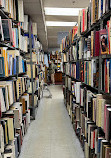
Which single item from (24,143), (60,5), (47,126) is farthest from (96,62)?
(60,5)

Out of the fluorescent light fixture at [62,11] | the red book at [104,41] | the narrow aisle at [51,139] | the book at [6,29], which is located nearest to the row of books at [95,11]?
the red book at [104,41]

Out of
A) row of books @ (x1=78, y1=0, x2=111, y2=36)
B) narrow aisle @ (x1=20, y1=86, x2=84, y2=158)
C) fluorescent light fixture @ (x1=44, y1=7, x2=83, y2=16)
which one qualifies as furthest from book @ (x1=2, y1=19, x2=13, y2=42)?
fluorescent light fixture @ (x1=44, y1=7, x2=83, y2=16)

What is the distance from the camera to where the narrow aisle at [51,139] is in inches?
83.2

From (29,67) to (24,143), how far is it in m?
1.70

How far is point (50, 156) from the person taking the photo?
2043 millimetres

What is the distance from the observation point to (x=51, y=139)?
253cm

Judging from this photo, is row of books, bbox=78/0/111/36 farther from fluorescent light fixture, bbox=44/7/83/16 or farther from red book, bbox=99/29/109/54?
fluorescent light fixture, bbox=44/7/83/16

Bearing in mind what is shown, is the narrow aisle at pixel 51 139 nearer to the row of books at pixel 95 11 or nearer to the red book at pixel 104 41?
the red book at pixel 104 41

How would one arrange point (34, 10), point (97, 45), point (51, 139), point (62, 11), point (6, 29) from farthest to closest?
point (62, 11) → point (34, 10) → point (51, 139) → point (6, 29) → point (97, 45)

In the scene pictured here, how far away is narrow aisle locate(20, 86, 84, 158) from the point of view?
2.11m

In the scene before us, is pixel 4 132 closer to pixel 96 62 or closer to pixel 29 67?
pixel 96 62

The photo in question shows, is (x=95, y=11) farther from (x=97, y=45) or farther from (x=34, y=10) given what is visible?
(x=34, y=10)

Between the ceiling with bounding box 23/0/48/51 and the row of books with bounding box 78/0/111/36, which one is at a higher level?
the ceiling with bounding box 23/0/48/51

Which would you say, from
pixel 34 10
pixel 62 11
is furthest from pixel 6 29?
pixel 62 11
